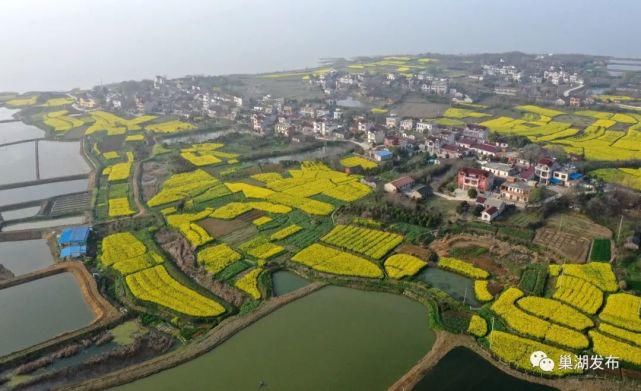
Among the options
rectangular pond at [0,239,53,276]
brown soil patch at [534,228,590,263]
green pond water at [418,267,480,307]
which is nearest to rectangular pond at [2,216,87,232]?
rectangular pond at [0,239,53,276]

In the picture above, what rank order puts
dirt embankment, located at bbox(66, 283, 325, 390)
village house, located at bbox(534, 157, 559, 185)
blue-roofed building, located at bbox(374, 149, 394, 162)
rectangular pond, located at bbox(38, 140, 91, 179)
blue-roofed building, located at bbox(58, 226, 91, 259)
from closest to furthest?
dirt embankment, located at bbox(66, 283, 325, 390) → blue-roofed building, located at bbox(58, 226, 91, 259) → village house, located at bbox(534, 157, 559, 185) → blue-roofed building, located at bbox(374, 149, 394, 162) → rectangular pond, located at bbox(38, 140, 91, 179)

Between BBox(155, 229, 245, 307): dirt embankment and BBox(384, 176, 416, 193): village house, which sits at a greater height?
BBox(384, 176, 416, 193): village house

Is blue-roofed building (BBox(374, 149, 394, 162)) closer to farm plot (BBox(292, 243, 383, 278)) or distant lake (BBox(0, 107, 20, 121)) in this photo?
farm plot (BBox(292, 243, 383, 278))

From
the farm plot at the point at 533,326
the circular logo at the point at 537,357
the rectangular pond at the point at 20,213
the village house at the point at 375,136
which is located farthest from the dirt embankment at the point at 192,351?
the village house at the point at 375,136

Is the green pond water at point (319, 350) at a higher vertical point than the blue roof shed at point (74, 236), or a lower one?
lower

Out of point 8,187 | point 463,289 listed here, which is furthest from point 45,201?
point 463,289

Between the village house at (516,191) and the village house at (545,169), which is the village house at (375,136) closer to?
the village house at (545,169)
